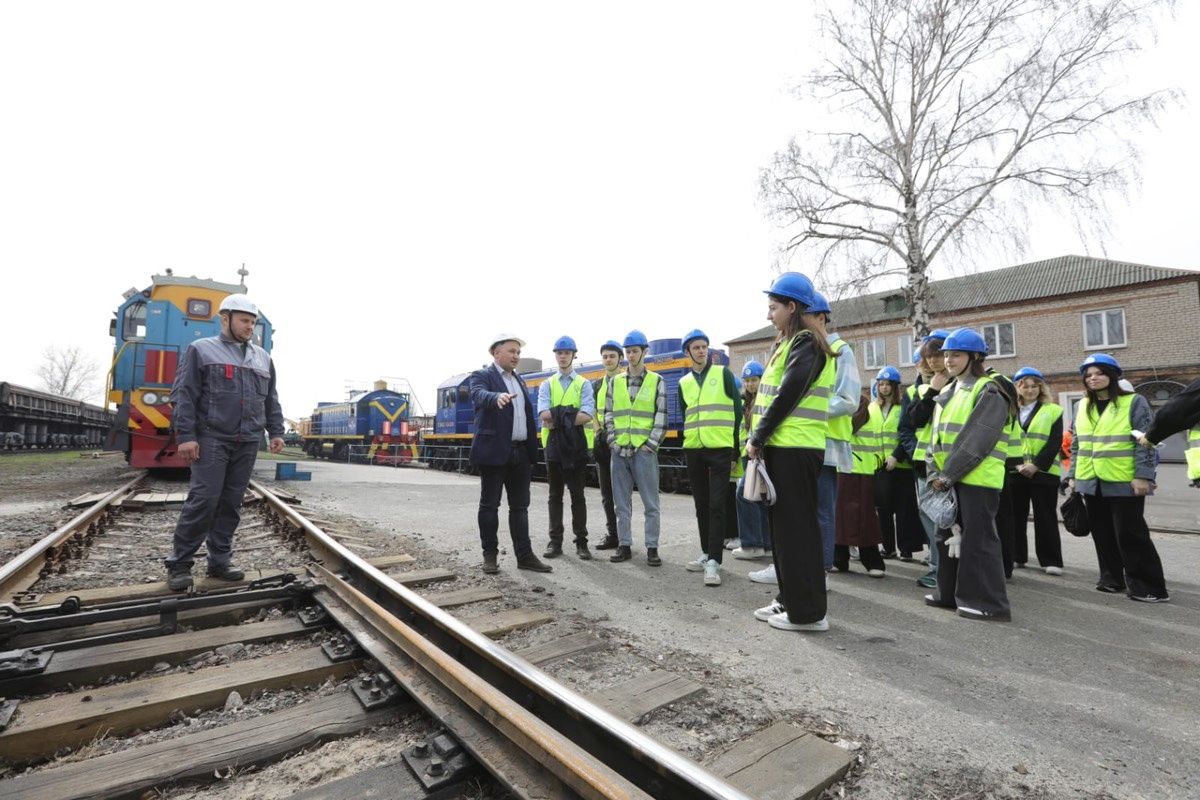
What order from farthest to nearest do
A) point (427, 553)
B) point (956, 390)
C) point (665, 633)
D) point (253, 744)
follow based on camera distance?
point (427, 553), point (956, 390), point (665, 633), point (253, 744)

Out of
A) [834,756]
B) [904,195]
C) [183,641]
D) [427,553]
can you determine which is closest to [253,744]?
[183,641]

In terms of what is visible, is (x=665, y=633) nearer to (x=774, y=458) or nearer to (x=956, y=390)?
(x=774, y=458)

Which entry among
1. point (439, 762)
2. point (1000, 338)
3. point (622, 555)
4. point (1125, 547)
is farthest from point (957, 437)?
point (1000, 338)

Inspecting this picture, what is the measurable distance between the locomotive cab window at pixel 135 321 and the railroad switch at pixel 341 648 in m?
10.7

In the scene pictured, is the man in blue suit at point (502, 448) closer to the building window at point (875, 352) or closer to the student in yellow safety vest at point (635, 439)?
the student in yellow safety vest at point (635, 439)

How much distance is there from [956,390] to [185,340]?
12.0 m

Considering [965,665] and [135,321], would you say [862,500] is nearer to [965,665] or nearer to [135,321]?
[965,665]

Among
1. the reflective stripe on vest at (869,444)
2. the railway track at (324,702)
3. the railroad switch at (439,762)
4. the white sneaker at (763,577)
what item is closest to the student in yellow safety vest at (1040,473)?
the reflective stripe on vest at (869,444)

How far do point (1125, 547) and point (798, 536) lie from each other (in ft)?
9.58

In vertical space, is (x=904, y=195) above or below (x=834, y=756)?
above

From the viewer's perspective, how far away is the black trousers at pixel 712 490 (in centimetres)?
457

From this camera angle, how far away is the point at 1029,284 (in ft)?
89.3

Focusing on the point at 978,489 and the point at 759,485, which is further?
the point at 978,489

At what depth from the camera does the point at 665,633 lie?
3.26m
